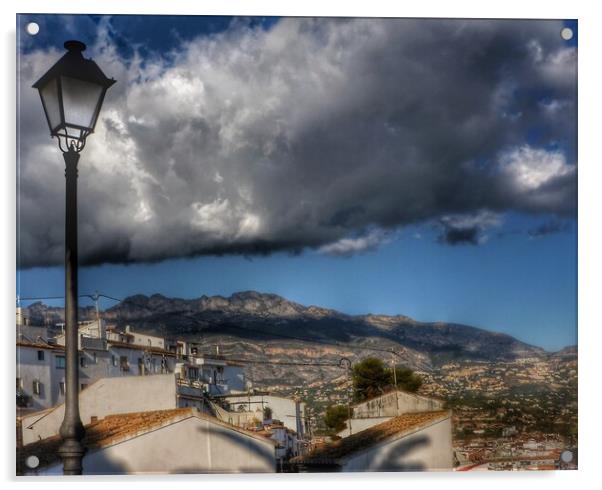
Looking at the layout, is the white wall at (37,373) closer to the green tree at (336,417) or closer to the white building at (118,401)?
the white building at (118,401)

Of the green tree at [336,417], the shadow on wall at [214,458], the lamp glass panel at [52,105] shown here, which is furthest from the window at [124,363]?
the lamp glass panel at [52,105]

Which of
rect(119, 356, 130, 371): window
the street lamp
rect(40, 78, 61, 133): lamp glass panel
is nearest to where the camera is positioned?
the street lamp

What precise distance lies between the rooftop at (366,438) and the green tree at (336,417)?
4.1 inches

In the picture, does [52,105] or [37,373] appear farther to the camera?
[37,373]

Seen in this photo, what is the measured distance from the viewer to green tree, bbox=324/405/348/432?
5793 mm

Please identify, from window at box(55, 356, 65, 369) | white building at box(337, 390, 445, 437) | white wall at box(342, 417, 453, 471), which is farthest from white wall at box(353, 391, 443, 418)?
window at box(55, 356, 65, 369)

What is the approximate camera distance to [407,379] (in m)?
5.86

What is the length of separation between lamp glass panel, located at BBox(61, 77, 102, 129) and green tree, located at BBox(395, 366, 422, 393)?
→ 282 cm

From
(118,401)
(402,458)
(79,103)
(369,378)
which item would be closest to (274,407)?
(369,378)

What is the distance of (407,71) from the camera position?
5855mm

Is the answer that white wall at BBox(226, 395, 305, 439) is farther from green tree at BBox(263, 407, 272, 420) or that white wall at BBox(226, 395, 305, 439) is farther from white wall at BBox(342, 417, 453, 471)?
white wall at BBox(342, 417, 453, 471)

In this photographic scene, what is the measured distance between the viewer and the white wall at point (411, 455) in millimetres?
5679

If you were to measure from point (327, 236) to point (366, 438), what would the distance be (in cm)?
146

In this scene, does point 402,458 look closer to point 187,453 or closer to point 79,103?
point 187,453
